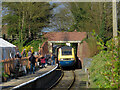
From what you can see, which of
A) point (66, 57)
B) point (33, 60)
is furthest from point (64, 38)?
point (33, 60)

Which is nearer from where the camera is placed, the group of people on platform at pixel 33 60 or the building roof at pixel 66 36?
the group of people on platform at pixel 33 60

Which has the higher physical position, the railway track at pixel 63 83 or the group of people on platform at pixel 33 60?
the group of people on platform at pixel 33 60

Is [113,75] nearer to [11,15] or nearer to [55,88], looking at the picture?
[55,88]

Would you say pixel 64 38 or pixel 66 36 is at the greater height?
pixel 66 36

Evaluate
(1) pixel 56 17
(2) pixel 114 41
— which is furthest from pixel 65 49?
(2) pixel 114 41

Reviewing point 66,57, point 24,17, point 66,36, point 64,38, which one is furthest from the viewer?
point 66,36

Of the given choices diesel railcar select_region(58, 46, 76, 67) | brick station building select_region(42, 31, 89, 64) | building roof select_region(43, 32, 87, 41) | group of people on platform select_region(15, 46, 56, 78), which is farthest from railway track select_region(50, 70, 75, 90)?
building roof select_region(43, 32, 87, 41)

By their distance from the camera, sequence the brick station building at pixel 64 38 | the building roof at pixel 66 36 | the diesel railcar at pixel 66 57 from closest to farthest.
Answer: the diesel railcar at pixel 66 57 < the brick station building at pixel 64 38 < the building roof at pixel 66 36

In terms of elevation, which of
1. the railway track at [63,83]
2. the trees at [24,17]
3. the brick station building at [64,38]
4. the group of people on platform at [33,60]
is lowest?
the railway track at [63,83]

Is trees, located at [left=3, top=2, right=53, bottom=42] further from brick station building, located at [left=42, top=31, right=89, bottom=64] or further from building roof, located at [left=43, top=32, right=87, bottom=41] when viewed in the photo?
brick station building, located at [left=42, top=31, right=89, bottom=64]

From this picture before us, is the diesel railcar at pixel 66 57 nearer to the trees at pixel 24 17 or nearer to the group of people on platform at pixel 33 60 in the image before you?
the group of people on platform at pixel 33 60

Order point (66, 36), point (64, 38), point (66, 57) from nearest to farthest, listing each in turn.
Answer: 1. point (66, 57)
2. point (64, 38)
3. point (66, 36)

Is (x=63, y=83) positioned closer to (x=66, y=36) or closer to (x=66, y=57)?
(x=66, y=57)

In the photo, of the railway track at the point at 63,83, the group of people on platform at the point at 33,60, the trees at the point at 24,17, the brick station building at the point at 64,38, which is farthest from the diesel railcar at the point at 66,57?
the railway track at the point at 63,83
